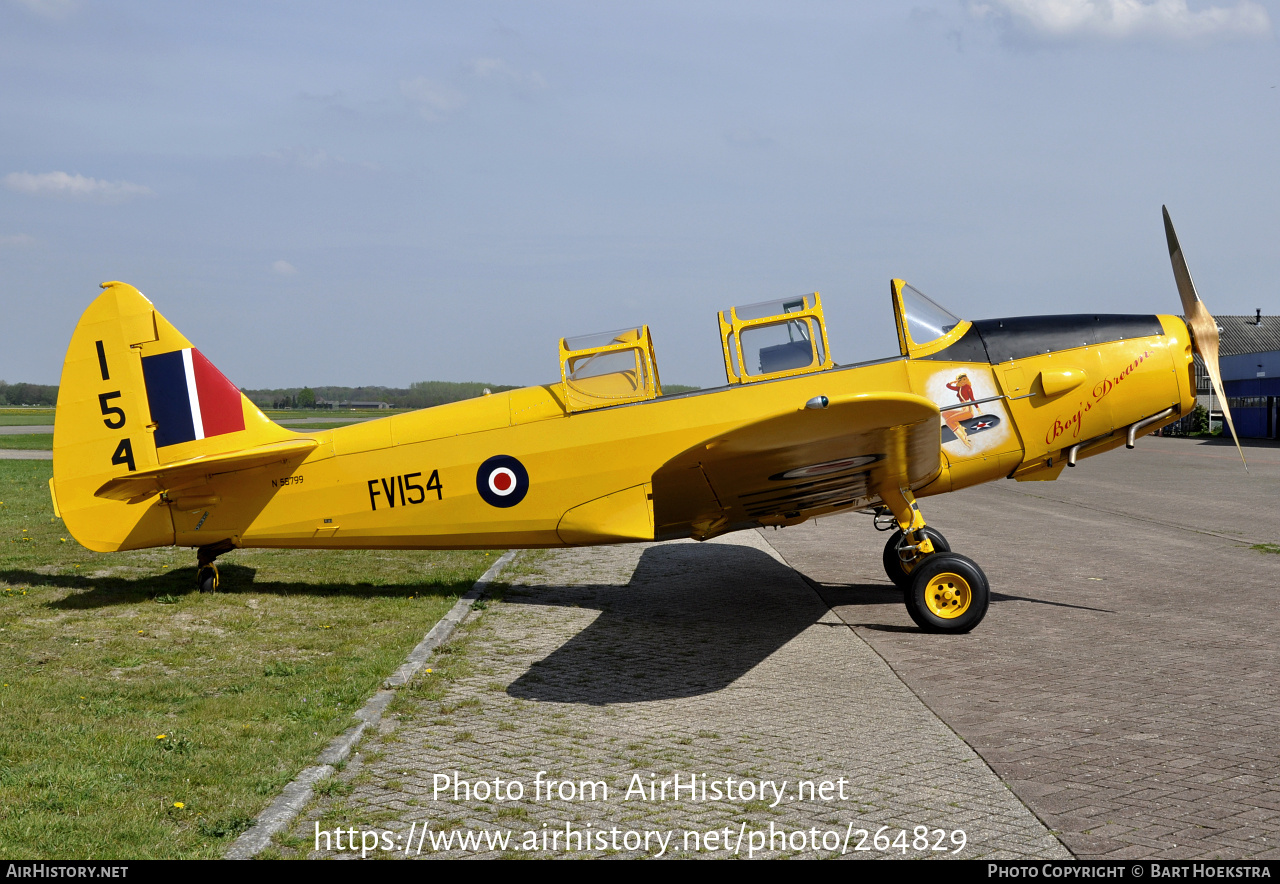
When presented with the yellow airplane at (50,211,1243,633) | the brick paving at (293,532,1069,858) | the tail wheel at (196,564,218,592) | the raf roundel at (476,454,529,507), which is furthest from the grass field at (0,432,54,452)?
the brick paving at (293,532,1069,858)

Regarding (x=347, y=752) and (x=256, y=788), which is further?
(x=347, y=752)

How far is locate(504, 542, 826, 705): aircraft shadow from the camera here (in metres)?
6.32

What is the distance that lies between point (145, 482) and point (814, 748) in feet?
22.0

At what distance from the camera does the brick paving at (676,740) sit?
158 inches

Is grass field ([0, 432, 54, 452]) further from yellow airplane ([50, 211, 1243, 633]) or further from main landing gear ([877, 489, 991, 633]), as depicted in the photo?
main landing gear ([877, 489, 991, 633])

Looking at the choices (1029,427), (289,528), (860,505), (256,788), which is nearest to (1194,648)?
(1029,427)

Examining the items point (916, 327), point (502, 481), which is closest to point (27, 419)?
point (502, 481)

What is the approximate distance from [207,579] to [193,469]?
1299mm

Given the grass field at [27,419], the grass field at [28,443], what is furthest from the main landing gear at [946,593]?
the grass field at [27,419]

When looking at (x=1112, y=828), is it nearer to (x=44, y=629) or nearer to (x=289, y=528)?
(x=289, y=528)

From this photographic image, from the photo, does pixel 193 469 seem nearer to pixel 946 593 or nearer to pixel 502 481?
pixel 502 481

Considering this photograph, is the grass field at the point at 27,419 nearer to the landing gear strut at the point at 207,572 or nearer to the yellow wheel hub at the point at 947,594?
the landing gear strut at the point at 207,572

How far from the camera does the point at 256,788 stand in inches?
171

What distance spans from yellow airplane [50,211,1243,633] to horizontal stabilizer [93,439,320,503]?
0.02m
